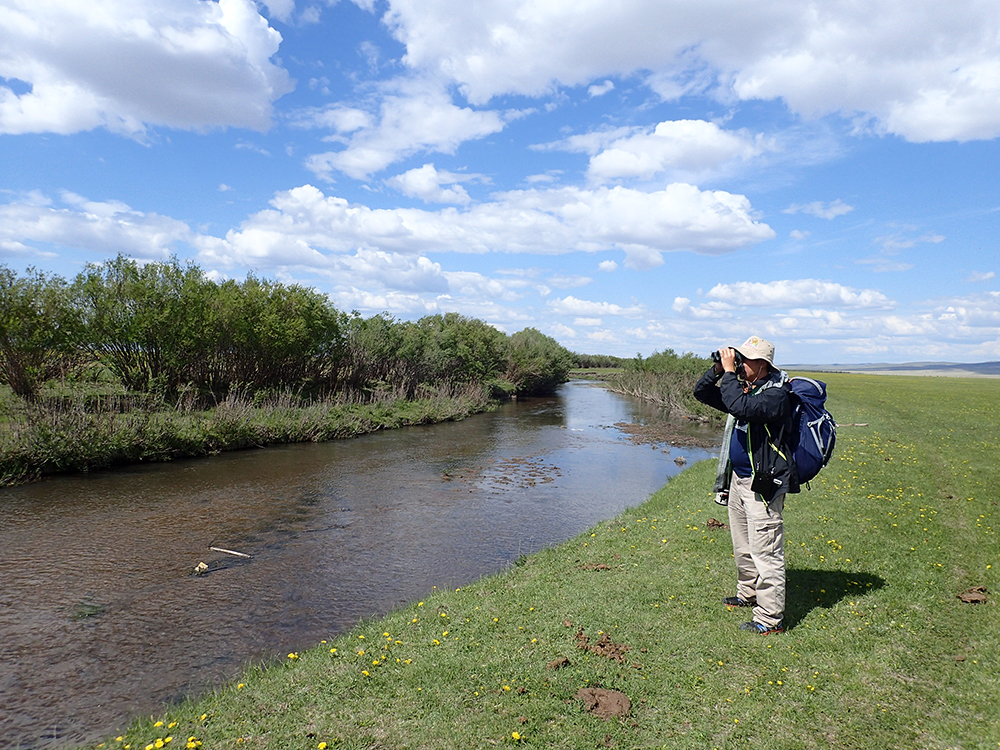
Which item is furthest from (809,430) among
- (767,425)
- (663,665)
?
(663,665)

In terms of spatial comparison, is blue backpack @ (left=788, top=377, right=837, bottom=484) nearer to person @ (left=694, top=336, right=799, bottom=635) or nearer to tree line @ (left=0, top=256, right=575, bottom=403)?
person @ (left=694, top=336, right=799, bottom=635)

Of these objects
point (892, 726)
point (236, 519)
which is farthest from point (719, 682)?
point (236, 519)

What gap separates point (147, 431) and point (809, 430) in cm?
2009

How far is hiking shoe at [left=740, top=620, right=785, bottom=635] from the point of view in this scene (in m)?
5.82

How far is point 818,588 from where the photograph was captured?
276 inches

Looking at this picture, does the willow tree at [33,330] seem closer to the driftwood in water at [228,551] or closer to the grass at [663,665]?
the driftwood in water at [228,551]

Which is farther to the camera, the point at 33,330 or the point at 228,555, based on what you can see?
the point at 33,330

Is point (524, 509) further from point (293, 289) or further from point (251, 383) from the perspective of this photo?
point (293, 289)

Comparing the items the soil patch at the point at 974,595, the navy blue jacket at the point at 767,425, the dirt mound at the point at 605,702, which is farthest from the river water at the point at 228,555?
the soil patch at the point at 974,595

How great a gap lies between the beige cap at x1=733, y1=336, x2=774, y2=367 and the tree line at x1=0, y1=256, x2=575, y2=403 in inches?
919

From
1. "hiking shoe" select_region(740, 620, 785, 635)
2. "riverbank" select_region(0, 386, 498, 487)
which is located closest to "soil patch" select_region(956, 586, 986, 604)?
"hiking shoe" select_region(740, 620, 785, 635)

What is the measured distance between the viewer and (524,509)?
14.6m

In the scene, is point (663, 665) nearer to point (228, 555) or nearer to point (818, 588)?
point (818, 588)

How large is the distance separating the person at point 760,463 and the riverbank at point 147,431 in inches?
725
